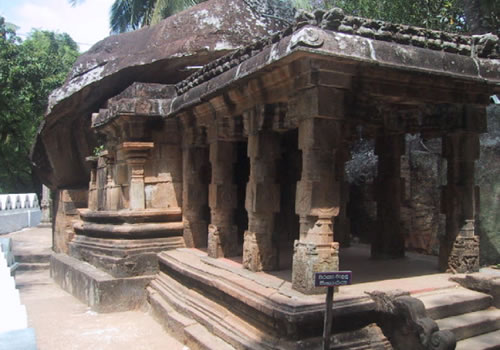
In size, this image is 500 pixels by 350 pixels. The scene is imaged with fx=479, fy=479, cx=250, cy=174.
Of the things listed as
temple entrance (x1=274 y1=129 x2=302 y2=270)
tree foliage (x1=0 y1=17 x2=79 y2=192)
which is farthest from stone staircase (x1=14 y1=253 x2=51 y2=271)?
temple entrance (x1=274 y1=129 x2=302 y2=270)

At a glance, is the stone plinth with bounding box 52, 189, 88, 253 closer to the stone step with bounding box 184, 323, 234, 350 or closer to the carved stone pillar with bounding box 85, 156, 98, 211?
the carved stone pillar with bounding box 85, 156, 98, 211

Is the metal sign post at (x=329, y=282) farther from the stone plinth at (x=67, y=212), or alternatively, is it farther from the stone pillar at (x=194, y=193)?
the stone plinth at (x=67, y=212)

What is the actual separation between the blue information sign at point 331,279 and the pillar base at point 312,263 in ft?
2.35

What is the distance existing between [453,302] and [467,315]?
0.20m

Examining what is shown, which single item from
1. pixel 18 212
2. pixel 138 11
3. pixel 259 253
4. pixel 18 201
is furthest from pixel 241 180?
pixel 18 201

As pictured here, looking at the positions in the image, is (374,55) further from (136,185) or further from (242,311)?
(136,185)

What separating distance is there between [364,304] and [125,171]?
4.64 m

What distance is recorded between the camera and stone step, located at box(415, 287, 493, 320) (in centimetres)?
432

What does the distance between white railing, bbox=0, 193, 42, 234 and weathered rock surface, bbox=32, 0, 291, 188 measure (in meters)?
14.2

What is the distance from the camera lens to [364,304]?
13.6ft

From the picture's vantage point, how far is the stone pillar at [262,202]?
530 cm

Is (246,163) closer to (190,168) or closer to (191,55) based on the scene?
(190,168)

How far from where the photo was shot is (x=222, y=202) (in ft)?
20.6

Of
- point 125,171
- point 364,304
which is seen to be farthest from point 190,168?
point 364,304
